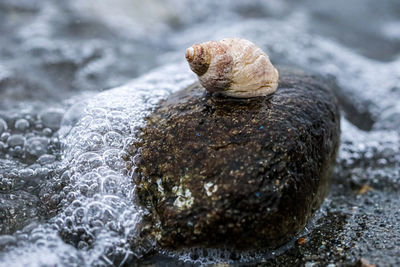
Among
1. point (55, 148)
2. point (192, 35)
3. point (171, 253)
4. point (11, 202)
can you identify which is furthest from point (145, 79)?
point (192, 35)

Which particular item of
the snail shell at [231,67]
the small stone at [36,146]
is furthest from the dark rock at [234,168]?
the small stone at [36,146]

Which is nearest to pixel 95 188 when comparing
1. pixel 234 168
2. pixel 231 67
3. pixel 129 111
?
pixel 129 111

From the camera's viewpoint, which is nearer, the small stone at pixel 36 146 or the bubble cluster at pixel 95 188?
the bubble cluster at pixel 95 188

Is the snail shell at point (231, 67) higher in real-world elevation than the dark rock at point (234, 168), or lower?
higher

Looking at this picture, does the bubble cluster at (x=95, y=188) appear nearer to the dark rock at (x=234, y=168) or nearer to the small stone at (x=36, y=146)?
the small stone at (x=36, y=146)

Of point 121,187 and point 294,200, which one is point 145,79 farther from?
point 294,200

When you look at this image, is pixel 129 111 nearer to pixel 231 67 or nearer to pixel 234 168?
pixel 231 67

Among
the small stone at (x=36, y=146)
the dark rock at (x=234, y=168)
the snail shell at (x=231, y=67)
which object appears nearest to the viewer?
the dark rock at (x=234, y=168)
